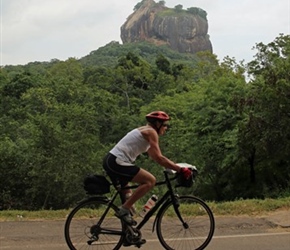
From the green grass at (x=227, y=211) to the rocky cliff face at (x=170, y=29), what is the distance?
447ft

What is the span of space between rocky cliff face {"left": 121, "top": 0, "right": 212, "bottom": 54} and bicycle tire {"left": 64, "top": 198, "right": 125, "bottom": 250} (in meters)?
140

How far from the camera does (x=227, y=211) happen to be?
904cm

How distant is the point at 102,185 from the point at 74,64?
6344 centimetres

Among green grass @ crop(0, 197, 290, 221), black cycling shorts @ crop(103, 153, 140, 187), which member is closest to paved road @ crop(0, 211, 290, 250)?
green grass @ crop(0, 197, 290, 221)

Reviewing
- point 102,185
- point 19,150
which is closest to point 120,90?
point 19,150

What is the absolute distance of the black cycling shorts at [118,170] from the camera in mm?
5520

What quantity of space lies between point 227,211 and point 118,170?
412 cm

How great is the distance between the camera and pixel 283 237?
7.18m

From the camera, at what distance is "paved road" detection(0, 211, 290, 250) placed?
6691 mm

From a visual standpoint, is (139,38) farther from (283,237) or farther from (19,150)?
(283,237)

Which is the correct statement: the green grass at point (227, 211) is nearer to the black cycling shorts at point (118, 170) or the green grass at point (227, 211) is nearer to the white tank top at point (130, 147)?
the black cycling shorts at point (118, 170)

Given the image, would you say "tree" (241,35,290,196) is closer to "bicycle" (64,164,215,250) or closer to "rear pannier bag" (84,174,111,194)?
"bicycle" (64,164,215,250)

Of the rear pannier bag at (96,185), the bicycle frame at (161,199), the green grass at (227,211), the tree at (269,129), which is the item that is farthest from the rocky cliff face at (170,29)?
the rear pannier bag at (96,185)

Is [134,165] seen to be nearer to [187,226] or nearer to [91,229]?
[91,229]
